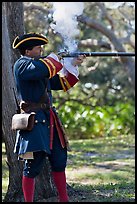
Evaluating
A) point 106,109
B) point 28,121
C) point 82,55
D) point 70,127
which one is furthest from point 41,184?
point 106,109

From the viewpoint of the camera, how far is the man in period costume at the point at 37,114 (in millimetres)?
4285

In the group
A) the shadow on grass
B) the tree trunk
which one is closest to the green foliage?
the shadow on grass

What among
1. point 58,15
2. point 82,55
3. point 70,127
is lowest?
point 70,127

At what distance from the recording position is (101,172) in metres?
8.42

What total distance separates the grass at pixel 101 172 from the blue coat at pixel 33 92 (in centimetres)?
103

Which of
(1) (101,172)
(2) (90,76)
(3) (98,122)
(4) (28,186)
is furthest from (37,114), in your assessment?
(2) (90,76)

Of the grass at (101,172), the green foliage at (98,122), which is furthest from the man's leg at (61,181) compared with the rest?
the green foliage at (98,122)

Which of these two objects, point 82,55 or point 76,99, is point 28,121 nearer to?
point 82,55

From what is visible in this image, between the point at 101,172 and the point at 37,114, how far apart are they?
166 inches

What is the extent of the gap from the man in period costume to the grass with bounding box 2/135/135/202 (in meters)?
0.84

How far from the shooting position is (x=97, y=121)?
1731 centimetres

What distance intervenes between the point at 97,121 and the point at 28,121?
13.1 metres

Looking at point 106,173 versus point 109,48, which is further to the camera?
point 109,48

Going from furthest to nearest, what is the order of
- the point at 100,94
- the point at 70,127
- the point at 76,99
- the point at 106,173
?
the point at 100,94, the point at 76,99, the point at 70,127, the point at 106,173
